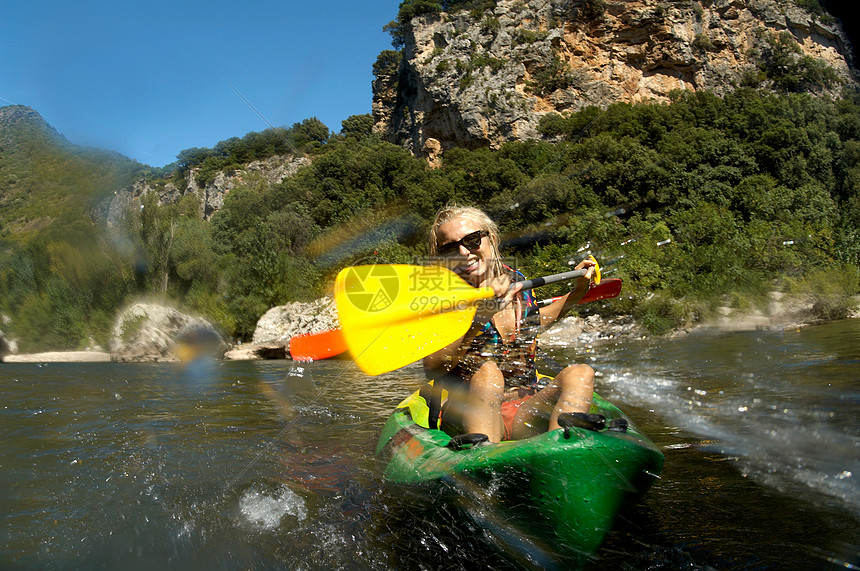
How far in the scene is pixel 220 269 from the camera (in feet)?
38.8

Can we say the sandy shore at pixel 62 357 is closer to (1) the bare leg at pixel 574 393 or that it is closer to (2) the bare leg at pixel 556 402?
(2) the bare leg at pixel 556 402

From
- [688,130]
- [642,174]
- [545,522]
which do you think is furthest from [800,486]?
[688,130]

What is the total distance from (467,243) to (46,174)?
7052mm

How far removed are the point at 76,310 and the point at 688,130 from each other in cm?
1949

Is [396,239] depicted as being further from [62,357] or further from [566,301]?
[62,357]

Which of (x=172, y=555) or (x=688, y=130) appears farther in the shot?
(x=688, y=130)

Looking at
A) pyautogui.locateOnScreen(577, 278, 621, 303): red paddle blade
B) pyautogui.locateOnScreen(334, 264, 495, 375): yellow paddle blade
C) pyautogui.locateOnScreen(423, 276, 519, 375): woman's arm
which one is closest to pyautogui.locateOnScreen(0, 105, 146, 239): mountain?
pyautogui.locateOnScreen(334, 264, 495, 375): yellow paddle blade

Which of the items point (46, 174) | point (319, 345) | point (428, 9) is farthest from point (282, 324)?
point (428, 9)

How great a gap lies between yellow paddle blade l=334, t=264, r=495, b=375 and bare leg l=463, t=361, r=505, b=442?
0.22m

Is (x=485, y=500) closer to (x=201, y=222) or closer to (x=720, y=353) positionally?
(x=720, y=353)

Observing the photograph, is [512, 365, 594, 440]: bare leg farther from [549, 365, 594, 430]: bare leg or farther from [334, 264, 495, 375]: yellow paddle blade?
[334, 264, 495, 375]: yellow paddle blade

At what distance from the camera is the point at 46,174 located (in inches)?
283

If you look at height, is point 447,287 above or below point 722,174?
below

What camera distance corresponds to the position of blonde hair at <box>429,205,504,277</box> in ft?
8.20
